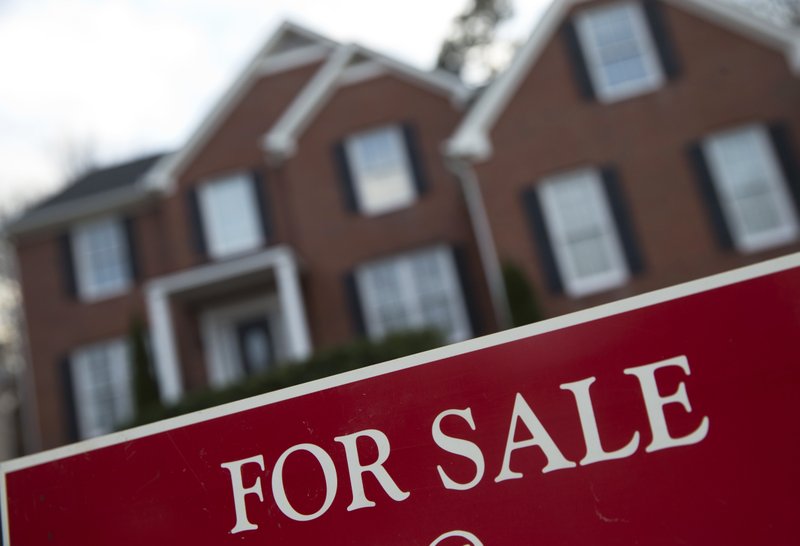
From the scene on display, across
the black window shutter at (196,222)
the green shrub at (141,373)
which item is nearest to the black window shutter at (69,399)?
the green shrub at (141,373)

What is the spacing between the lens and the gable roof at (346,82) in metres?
14.7

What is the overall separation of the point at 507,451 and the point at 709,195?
10.9m

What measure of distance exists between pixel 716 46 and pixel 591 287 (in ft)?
16.7

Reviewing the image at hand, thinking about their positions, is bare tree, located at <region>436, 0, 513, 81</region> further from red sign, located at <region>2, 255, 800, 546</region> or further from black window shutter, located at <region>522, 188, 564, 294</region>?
red sign, located at <region>2, 255, 800, 546</region>

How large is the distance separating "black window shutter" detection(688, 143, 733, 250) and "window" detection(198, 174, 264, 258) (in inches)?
348

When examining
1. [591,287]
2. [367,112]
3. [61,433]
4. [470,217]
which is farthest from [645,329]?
[61,433]

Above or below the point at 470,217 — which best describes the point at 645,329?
below

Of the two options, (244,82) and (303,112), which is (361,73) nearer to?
(303,112)

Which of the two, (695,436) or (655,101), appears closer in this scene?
(695,436)

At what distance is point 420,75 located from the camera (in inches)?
581

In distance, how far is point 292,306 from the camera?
42.9 feet

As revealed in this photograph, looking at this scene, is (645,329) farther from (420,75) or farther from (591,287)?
(420,75)

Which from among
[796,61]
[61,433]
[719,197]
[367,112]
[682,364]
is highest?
[367,112]

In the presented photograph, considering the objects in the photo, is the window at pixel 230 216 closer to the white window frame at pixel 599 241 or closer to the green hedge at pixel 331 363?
the green hedge at pixel 331 363
